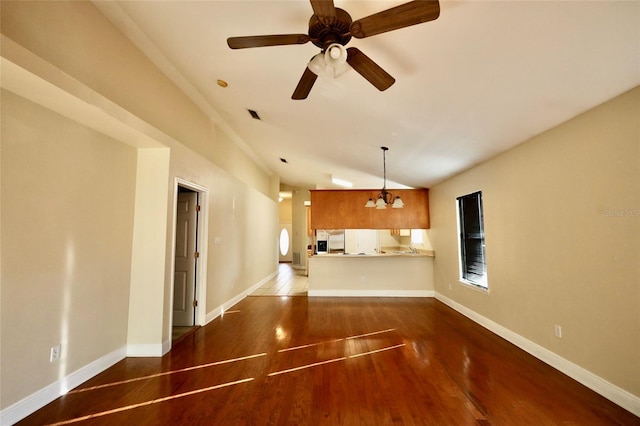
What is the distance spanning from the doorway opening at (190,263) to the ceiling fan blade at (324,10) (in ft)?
10.8

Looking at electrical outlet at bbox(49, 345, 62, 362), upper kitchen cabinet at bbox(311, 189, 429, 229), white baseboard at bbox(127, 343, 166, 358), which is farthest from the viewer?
upper kitchen cabinet at bbox(311, 189, 429, 229)

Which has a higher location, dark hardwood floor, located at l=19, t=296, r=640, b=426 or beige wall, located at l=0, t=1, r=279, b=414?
beige wall, located at l=0, t=1, r=279, b=414

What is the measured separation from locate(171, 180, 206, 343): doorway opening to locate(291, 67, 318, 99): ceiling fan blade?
262 cm

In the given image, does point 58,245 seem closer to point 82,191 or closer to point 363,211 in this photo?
point 82,191

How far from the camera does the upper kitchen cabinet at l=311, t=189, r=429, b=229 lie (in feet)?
19.5

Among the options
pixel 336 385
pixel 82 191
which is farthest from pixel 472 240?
pixel 82 191

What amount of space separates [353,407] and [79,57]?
3.43 meters

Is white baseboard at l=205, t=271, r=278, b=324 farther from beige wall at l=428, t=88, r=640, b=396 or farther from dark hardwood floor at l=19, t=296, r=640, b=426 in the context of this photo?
beige wall at l=428, t=88, r=640, b=396

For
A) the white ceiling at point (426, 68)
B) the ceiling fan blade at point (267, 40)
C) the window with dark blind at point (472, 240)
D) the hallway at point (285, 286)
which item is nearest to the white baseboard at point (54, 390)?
the ceiling fan blade at point (267, 40)

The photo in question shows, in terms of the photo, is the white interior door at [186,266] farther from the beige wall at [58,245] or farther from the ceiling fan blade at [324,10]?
the ceiling fan blade at [324,10]

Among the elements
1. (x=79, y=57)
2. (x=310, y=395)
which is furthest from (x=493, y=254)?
(x=79, y=57)

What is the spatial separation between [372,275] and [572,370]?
359cm

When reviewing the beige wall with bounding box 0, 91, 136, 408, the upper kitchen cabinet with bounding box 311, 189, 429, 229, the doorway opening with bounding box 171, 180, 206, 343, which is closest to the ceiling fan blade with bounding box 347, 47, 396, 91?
the beige wall with bounding box 0, 91, 136, 408

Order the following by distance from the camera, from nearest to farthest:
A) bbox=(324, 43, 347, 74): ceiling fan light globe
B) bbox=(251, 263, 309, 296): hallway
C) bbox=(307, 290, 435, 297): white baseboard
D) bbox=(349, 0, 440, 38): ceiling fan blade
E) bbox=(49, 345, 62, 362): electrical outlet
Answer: bbox=(349, 0, 440, 38): ceiling fan blade
bbox=(324, 43, 347, 74): ceiling fan light globe
bbox=(49, 345, 62, 362): electrical outlet
bbox=(307, 290, 435, 297): white baseboard
bbox=(251, 263, 309, 296): hallway
